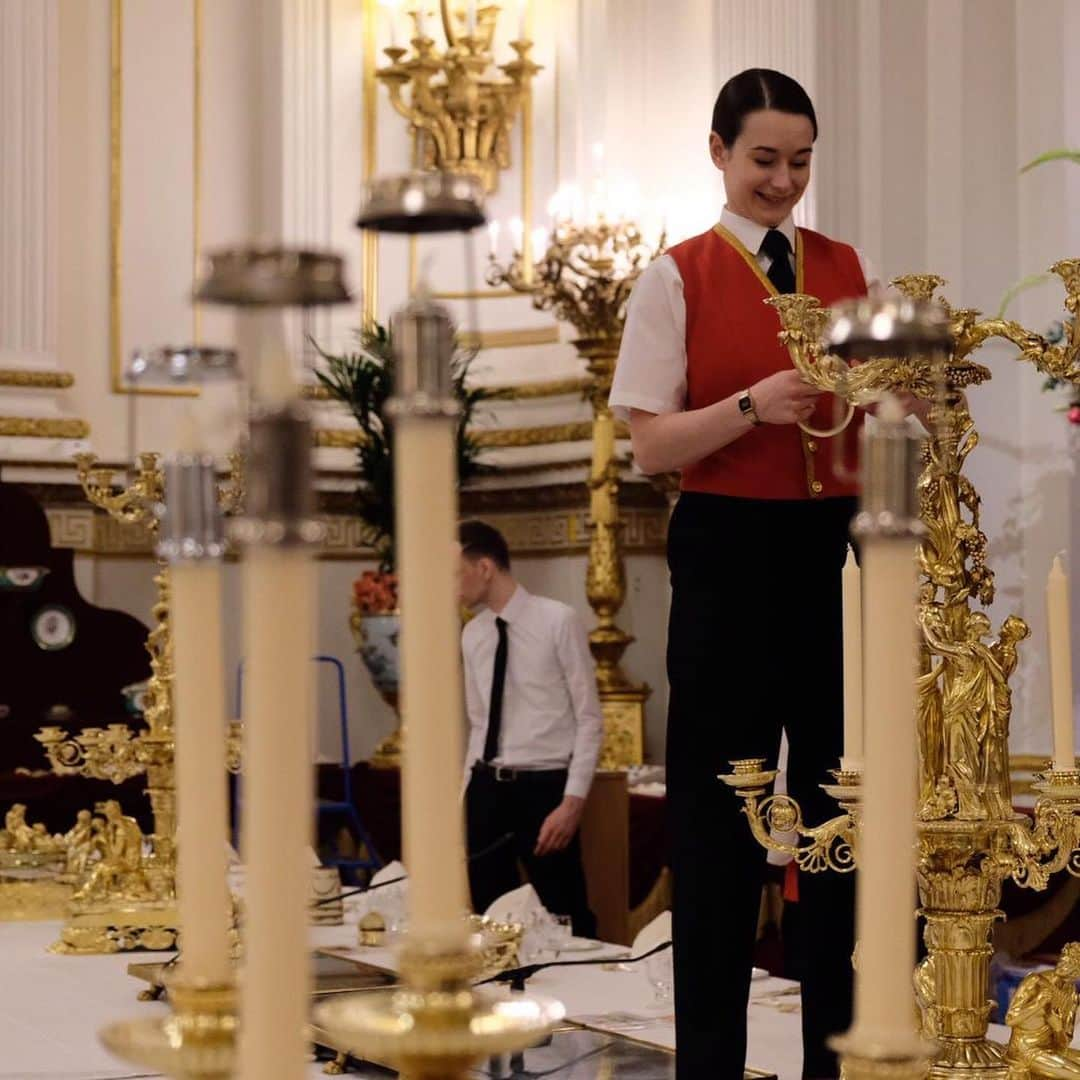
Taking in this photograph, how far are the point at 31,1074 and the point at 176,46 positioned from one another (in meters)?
6.48

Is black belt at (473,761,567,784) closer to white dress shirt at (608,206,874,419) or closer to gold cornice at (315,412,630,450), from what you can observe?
gold cornice at (315,412,630,450)

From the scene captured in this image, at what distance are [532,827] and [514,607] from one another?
25.3 inches

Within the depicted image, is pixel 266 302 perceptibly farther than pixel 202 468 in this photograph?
No

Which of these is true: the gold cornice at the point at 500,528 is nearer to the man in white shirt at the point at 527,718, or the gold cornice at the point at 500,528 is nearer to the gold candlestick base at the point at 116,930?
the man in white shirt at the point at 527,718

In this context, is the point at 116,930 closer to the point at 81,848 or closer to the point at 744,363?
the point at 81,848

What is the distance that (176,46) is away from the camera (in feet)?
27.1

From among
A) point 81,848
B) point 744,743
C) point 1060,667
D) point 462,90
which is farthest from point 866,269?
point 462,90

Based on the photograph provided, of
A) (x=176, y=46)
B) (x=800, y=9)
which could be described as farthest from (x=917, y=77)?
(x=176, y=46)

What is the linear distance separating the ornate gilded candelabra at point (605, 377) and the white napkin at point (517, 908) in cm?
359

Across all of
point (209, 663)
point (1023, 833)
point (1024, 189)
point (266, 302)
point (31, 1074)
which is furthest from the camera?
point (1024, 189)

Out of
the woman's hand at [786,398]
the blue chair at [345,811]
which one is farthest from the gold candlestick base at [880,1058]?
the blue chair at [345,811]

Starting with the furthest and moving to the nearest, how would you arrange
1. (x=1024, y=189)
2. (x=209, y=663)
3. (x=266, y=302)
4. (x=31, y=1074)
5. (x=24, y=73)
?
1. (x=24, y=73)
2. (x=1024, y=189)
3. (x=31, y=1074)
4. (x=209, y=663)
5. (x=266, y=302)

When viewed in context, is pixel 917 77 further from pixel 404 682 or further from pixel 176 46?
pixel 404 682

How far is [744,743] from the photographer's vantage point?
89.9 inches
